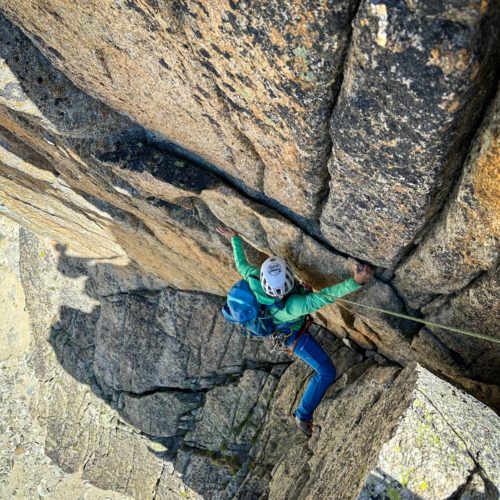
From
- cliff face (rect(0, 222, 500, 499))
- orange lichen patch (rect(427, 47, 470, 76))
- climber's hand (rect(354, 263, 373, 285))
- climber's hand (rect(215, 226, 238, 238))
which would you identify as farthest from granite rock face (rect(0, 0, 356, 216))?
cliff face (rect(0, 222, 500, 499))

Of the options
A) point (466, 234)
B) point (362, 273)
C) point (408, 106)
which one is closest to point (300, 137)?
point (408, 106)

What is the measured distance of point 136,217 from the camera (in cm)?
1166

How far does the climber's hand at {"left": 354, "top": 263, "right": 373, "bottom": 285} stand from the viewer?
6.93 metres

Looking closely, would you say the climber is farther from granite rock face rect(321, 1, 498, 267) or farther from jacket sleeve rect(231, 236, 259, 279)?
granite rock face rect(321, 1, 498, 267)

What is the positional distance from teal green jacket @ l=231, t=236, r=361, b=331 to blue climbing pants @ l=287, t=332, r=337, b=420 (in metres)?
0.99

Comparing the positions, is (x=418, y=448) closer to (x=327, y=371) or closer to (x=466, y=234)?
(x=466, y=234)

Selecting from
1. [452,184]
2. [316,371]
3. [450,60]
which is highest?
[450,60]

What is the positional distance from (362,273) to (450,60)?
12.2ft

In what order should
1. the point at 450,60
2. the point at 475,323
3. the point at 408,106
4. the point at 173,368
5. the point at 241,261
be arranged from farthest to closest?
the point at 173,368, the point at 241,261, the point at 475,323, the point at 408,106, the point at 450,60

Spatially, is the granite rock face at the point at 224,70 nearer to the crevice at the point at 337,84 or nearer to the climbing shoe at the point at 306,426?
the crevice at the point at 337,84

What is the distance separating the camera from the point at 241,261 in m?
8.69

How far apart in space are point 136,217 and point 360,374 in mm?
5656

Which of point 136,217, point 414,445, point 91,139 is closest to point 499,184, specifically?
point 414,445

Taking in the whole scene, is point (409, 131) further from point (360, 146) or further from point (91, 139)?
point (91, 139)
